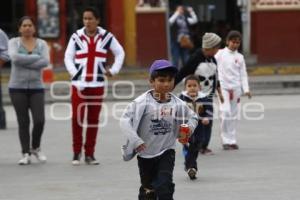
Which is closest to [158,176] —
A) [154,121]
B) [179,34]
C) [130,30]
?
[154,121]

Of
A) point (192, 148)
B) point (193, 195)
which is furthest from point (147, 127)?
point (192, 148)

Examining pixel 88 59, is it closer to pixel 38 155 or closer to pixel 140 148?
pixel 38 155

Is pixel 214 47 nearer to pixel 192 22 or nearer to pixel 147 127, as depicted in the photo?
pixel 147 127

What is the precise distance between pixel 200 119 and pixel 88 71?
1.49 m

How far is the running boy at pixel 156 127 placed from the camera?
25.7 feet

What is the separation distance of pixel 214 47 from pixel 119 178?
7.63 feet

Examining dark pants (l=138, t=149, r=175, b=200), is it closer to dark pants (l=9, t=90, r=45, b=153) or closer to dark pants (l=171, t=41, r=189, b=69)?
dark pants (l=9, t=90, r=45, b=153)

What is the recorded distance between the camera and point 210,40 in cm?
1173

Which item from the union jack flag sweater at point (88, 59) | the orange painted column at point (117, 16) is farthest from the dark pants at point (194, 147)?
the orange painted column at point (117, 16)

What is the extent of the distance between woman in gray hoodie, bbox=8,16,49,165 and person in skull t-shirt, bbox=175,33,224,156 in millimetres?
1768

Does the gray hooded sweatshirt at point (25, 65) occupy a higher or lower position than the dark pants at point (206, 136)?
higher

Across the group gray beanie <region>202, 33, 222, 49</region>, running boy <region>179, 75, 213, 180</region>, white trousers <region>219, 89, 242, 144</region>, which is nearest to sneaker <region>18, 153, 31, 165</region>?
running boy <region>179, 75, 213, 180</region>

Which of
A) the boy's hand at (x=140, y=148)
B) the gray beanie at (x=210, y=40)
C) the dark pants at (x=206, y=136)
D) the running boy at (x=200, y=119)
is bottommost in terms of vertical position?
the dark pants at (x=206, y=136)

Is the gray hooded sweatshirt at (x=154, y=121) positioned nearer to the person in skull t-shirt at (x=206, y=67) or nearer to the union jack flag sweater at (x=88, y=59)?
the union jack flag sweater at (x=88, y=59)
